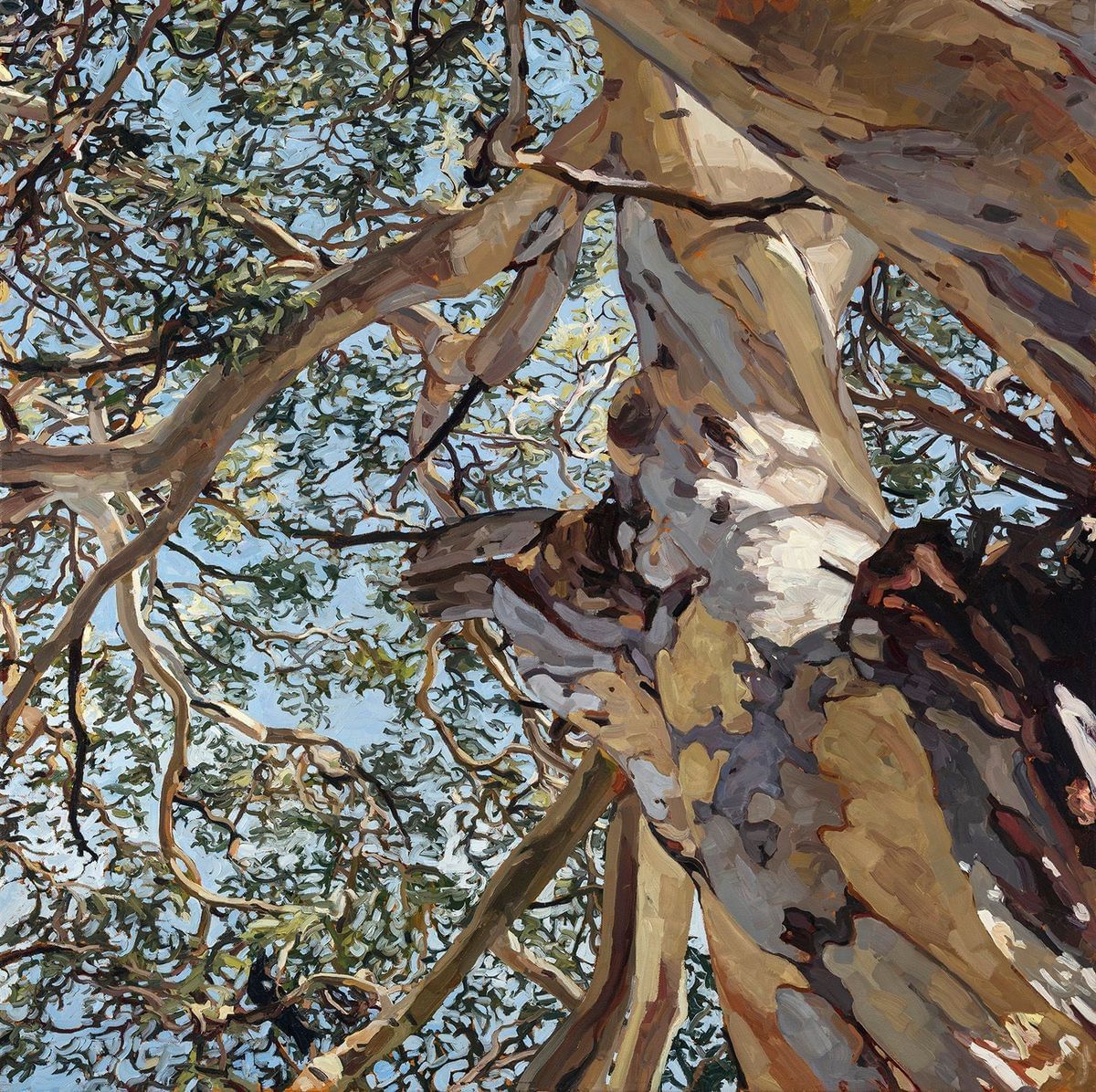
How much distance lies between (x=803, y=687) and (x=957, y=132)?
1244 millimetres

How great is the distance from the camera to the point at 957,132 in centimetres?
142

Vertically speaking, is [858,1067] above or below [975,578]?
below

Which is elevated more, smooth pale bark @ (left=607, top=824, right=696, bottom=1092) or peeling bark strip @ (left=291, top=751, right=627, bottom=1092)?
peeling bark strip @ (left=291, top=751, right=627, bottom=1092)

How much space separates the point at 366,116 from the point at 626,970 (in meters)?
4.00

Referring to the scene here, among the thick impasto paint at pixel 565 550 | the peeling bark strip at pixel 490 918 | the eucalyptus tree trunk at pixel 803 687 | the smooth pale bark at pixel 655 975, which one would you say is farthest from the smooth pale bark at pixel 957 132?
the peeling bark strip at pixel 490 918

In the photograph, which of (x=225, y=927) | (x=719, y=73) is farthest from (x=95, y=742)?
(x=719, y=73)

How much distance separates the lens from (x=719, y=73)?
1520mm

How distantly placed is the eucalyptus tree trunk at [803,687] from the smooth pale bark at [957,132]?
0.78 meters

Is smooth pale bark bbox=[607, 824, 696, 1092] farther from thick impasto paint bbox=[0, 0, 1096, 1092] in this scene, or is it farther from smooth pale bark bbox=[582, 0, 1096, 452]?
smooth pale bark bbox=[582, 0, 1096, 452]

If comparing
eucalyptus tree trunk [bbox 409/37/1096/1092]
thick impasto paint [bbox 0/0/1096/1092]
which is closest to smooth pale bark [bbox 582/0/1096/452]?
thick impasto paint [bbox 0/0/1096/1092]

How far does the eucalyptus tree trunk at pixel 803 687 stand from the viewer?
6.26 feet

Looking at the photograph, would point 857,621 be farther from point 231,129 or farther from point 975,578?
point 231,129

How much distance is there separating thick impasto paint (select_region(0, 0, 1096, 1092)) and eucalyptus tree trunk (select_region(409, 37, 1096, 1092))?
0.04 ft

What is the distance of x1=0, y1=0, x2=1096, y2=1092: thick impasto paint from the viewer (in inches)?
69.5
